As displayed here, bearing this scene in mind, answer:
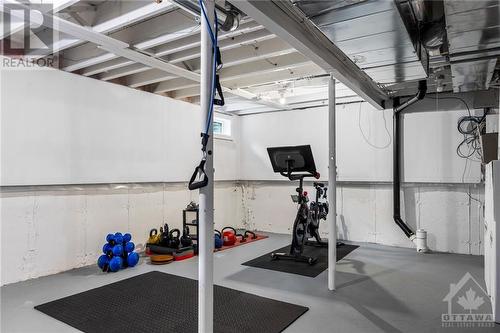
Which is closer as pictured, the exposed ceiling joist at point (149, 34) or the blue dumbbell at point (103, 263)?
the exposed ceiling joist at point (149, 34)

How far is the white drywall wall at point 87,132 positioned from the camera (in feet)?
12.8

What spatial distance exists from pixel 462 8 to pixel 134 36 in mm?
3186

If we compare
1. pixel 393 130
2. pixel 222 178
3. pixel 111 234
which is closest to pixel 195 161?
pixel 222 178

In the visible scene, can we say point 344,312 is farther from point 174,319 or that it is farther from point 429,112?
point 429,112

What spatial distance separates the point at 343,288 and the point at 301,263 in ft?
3.48

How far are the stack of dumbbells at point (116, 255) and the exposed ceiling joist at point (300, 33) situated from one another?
140 inches

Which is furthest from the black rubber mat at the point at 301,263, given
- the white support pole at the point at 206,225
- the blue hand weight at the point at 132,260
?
the white support pole at the point at 206,225

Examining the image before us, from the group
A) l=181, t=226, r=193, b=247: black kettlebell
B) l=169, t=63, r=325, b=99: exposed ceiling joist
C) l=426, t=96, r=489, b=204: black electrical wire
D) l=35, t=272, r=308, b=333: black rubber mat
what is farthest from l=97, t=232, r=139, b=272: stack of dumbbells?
l=426, t=96, r=489, b=204: black electrical wire

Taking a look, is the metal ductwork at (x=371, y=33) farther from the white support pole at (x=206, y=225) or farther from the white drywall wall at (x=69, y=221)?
the white drywall wall at (x=69, y=221)

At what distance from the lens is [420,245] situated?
535cm

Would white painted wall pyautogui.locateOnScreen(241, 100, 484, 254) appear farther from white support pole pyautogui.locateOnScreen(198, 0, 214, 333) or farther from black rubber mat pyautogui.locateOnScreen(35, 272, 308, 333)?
white support pole pyautogui.locateOnScreen(198, 0, 214, 333)

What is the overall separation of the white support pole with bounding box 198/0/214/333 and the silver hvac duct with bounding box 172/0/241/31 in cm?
40

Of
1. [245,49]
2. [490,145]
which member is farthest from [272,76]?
[490,145]

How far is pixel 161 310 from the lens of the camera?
122 inches
